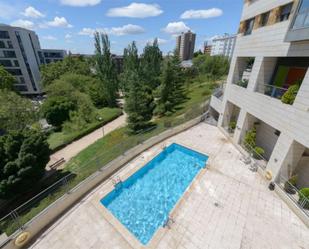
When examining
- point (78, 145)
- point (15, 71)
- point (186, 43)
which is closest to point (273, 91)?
point (78, 145)

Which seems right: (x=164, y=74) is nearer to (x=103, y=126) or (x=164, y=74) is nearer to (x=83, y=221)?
(x=103, y=126)

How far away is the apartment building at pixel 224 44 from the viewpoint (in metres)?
84.2

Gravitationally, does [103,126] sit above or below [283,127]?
below

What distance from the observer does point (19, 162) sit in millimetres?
9609

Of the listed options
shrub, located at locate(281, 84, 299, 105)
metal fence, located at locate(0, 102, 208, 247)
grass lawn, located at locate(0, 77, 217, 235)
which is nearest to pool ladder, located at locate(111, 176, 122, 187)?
metal fence, located at locate(0, 102, 208, 247)

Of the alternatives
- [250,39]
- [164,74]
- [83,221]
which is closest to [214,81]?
[164,74]

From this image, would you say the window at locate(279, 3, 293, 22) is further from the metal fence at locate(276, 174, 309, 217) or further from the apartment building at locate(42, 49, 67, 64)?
the apartment building at locate(42, 49, 67, 64)

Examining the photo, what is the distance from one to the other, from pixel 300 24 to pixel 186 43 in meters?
129

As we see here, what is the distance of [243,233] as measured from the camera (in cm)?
645

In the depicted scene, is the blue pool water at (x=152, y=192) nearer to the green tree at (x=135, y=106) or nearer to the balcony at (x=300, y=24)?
the green tree at (x=135, y=106)

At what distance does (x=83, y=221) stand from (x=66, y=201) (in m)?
1.47

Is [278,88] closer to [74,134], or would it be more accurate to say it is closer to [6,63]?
[74,134]

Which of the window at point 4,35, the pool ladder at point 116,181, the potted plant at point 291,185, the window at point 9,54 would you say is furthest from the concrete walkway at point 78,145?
the window at point 4,35

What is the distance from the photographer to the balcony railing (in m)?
8.80
